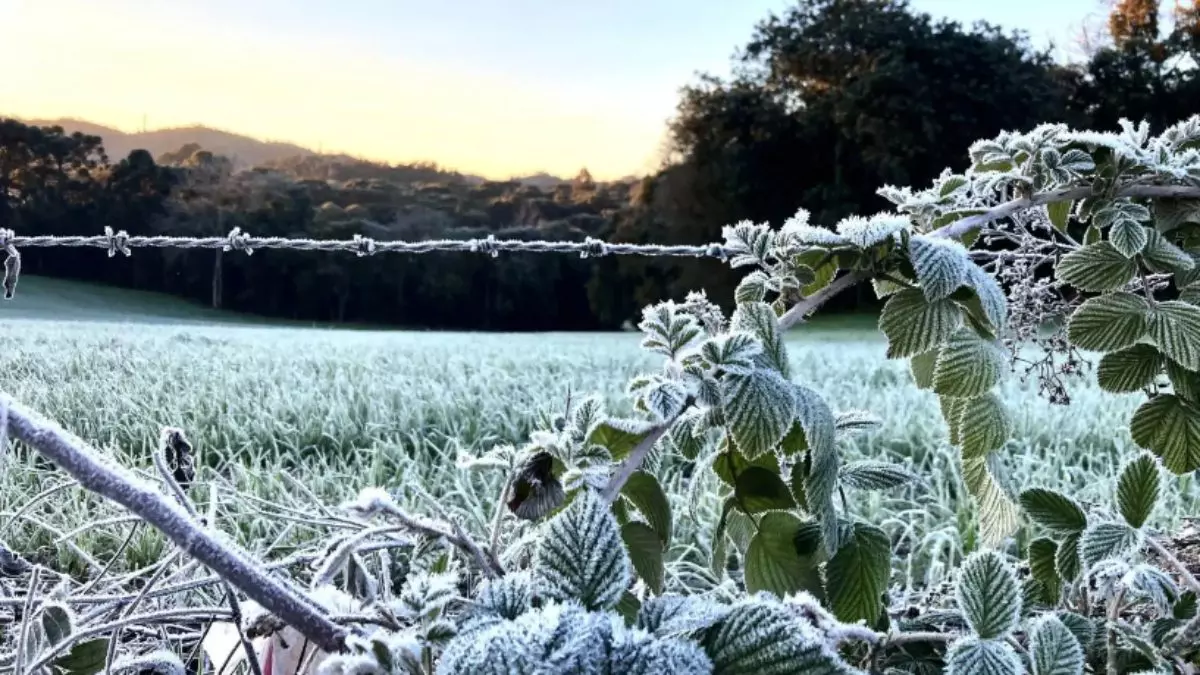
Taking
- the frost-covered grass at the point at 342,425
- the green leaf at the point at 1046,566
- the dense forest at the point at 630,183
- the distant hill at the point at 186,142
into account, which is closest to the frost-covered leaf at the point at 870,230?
the green leaf at the point at 1046,566

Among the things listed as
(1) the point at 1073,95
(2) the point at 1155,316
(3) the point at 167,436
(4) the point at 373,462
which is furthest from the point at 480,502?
(1) the point at 1073,95

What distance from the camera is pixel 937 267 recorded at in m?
0.24

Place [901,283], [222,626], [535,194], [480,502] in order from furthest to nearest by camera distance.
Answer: [535,194] < [480,502] < [222,626] < [901,283]

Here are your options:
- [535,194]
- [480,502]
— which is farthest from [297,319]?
[480,502]

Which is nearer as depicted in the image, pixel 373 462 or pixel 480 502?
pixel 480 502

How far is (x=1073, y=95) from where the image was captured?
365 centimetres

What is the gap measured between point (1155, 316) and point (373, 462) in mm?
1128

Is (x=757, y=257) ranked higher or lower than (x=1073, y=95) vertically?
lower

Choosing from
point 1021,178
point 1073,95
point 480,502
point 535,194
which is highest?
point 1073,95

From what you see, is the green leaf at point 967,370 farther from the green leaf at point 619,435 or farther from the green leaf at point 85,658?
the green leaf at point 85,658

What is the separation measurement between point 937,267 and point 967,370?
0.06 meters

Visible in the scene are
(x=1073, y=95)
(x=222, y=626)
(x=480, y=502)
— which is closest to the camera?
(x=222, y=626)

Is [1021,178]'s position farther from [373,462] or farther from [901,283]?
[373,462]

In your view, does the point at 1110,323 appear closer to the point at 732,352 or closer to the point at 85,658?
the point at 732,352
